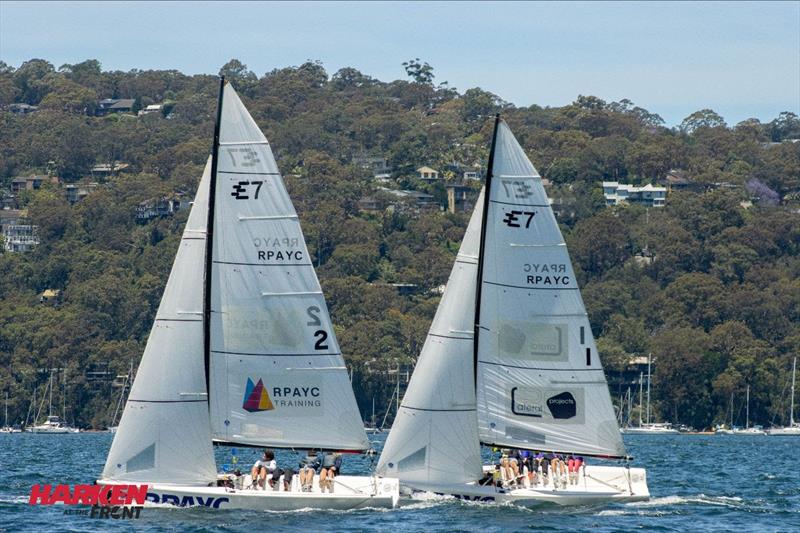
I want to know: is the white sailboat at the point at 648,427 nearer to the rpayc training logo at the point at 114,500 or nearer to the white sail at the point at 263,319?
the white sail at the point at 263,319

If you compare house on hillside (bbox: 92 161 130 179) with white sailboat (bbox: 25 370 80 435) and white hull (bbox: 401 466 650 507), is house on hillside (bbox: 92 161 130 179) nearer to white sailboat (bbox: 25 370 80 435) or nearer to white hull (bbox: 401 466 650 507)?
white sailboat (bbox: 25 370 80 435)

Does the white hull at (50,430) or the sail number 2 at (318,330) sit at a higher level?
the sail number 2 at (318,330)

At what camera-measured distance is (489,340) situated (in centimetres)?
3538

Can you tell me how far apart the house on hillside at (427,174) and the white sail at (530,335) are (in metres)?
156

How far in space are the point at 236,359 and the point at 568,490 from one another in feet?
24.4

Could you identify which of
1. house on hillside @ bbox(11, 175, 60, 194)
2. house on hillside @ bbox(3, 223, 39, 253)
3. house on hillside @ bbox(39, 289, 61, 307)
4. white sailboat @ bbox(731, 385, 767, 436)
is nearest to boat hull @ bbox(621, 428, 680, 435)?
white sailboat @ bbox(731, 385, 767, 436)

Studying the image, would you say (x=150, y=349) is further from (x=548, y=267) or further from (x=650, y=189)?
(x=650, y=189)

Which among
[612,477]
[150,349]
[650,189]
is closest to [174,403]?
[150,349]

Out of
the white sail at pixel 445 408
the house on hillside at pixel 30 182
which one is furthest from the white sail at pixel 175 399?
the house on hillside at pixel 30 182

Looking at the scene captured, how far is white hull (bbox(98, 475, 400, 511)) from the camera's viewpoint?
107ft

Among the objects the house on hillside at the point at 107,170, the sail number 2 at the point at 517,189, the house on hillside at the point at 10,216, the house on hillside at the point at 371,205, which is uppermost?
the house on hillside at the point at 107,170

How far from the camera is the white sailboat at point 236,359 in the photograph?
108 ft

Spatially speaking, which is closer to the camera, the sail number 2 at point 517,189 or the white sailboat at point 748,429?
the sail number 2 at point 517,189

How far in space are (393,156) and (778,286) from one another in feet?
218
